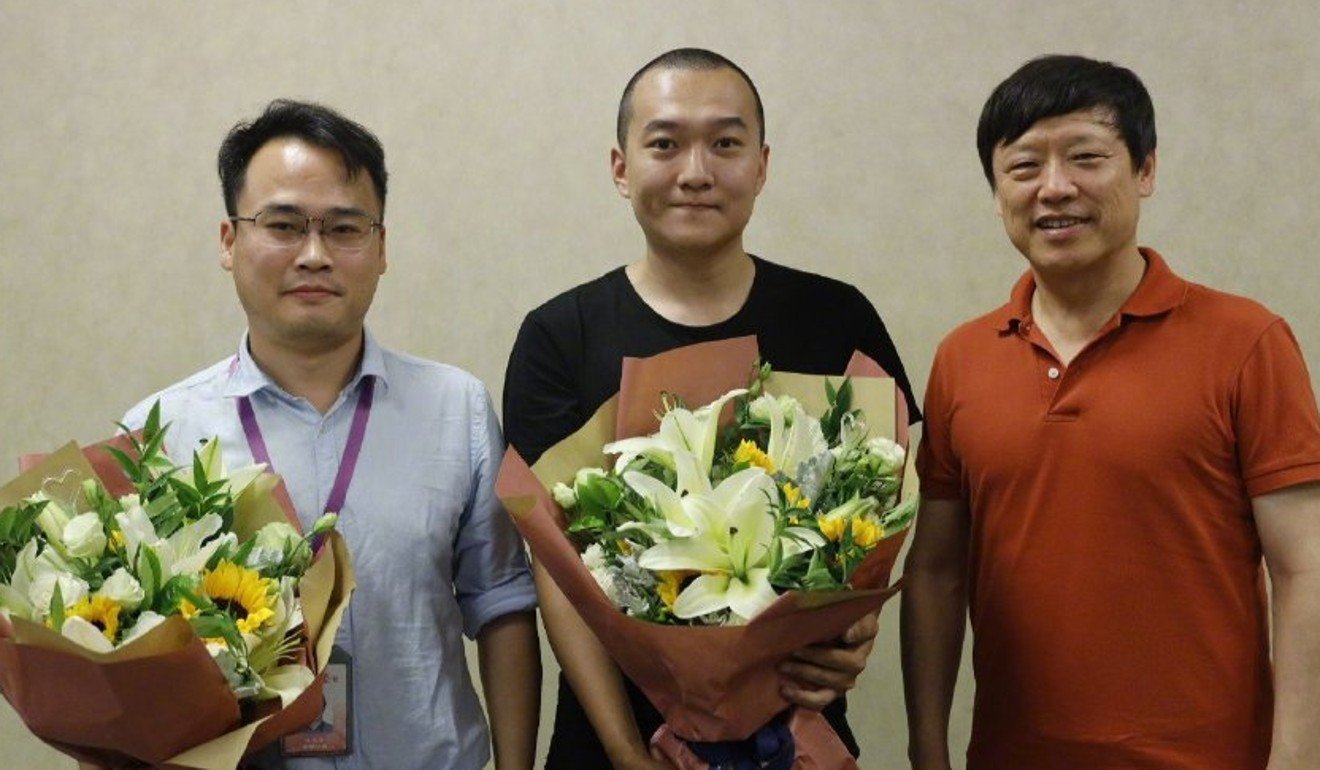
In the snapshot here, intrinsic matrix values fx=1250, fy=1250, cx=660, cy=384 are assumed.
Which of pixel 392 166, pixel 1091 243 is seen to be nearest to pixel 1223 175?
pixel 1091 243

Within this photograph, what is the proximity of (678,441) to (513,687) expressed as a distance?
0.60m

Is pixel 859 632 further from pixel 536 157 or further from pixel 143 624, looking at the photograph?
pixel 536 157

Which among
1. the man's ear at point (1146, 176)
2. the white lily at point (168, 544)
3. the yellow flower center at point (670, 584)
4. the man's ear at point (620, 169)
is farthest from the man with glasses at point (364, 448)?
the man's ear at point (1146, 176)

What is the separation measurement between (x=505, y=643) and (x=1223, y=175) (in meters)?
1.85

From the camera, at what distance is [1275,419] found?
5.56 ft

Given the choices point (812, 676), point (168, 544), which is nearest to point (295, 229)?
point (168, 544)

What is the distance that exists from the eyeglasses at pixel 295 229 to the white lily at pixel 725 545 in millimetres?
724

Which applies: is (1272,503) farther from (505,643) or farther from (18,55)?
(18,55)

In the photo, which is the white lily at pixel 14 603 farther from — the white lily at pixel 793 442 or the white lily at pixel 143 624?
the white lily at pixel 793 442

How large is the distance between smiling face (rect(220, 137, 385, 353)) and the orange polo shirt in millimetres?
974

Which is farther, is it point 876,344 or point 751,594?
point 876,344

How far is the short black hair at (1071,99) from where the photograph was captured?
1.84 m

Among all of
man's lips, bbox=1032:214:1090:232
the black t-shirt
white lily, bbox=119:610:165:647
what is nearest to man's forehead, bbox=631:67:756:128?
the black t-shirt

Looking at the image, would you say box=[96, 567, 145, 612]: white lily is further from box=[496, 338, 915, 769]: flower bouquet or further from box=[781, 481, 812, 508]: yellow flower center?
box=[781, 481, 812, 508]: yellow flower center
